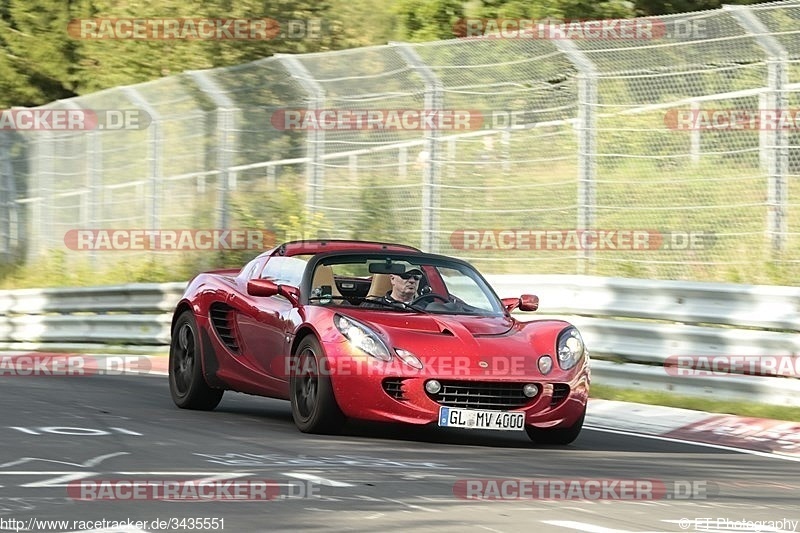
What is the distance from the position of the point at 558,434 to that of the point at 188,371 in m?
3.16

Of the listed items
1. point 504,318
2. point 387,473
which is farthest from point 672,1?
point 387,473

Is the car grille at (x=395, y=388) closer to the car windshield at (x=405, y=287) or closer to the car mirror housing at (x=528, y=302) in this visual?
the car windshield at (x=405, y=287)

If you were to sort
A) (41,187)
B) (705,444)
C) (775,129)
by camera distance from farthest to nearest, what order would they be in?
(41,187) < (775,129) < (705,444)

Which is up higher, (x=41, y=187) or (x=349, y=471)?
(x=41, y=187)

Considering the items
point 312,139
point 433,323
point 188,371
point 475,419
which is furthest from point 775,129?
point 312,139

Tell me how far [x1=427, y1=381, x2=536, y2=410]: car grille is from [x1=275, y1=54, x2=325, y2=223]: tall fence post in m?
8.42

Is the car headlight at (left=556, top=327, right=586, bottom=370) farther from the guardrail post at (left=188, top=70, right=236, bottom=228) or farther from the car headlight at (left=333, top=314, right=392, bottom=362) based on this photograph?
the guardrail post at (left=188, top=70, right=236, bottom=228)

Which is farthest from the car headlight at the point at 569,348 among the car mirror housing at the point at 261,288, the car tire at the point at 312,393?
the car mirror housing at the point at 261,288

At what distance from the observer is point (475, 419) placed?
9.79 meters

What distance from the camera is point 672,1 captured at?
2641cm

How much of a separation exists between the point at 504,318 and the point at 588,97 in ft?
14.3

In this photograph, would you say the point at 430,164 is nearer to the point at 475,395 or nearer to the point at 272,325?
the point at 272,325

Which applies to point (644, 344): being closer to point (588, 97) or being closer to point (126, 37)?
point (588, 97)

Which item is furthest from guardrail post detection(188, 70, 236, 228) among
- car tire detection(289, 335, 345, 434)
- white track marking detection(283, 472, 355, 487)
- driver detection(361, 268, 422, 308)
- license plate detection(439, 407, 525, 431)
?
white track marking detection(283, 472, 355, 487)
